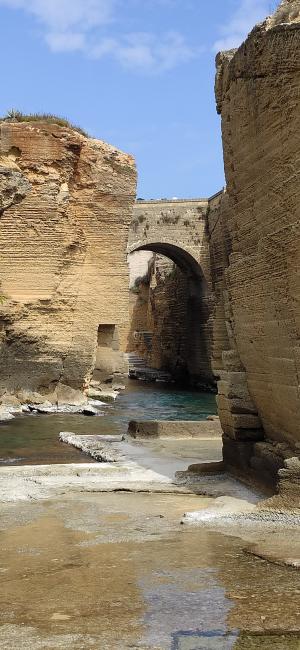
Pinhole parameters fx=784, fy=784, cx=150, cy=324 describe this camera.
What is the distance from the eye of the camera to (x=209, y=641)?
3.25m

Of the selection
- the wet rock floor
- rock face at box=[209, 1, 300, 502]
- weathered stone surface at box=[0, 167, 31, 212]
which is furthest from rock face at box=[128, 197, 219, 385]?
the wet rock floor

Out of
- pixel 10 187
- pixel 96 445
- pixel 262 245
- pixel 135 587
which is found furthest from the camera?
pixel 96 445

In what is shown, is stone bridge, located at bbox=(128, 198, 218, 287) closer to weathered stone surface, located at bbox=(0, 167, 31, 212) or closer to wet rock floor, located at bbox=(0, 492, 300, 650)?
weathered stone surface, located at bbox=(0, 167, 31, 212)

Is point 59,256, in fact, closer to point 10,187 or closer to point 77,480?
point 10,187

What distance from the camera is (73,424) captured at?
14.2 metres

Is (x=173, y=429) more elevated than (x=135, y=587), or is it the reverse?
(x=173, y=429)

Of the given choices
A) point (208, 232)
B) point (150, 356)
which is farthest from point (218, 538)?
point (150, 356)

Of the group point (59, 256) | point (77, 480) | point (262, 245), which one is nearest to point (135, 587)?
point (262, 245)

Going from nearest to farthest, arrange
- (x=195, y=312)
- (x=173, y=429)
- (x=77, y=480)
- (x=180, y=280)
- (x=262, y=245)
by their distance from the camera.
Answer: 1. (x=262, y=245)
2. (x=77, y=480)
3. (x=173, y=429)
4. (x=195, y=312)
5. (x=180, y=280)

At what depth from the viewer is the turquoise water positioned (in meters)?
10.1

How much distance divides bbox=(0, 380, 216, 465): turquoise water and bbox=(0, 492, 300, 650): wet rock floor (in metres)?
4.17

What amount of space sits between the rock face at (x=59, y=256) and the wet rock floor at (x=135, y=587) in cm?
1168

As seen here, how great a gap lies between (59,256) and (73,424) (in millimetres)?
4804

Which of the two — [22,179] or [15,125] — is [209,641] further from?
[15,125]
